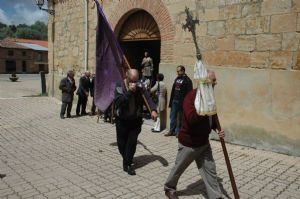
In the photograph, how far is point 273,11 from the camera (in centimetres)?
679

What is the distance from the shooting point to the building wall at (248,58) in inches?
260

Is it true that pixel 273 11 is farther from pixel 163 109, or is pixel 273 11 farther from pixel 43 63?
pixel 43 63

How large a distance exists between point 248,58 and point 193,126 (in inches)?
142

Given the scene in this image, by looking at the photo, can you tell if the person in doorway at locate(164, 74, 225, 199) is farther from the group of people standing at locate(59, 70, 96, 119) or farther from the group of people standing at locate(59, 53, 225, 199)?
the group of people standing at locate(59, 70, 96, 119)

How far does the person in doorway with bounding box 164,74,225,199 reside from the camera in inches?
168

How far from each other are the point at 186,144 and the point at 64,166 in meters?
2.69

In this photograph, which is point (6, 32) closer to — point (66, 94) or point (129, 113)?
point (66, 94)

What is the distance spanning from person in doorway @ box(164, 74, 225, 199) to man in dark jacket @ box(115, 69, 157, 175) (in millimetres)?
1260

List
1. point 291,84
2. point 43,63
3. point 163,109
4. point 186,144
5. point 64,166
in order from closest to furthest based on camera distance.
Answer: point 186,144, point 64,166, point 291,84, point 163,109, point 43,63

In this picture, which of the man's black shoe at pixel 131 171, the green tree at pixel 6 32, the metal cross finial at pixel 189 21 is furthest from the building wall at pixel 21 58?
the man's black shoe at pixel 131 171

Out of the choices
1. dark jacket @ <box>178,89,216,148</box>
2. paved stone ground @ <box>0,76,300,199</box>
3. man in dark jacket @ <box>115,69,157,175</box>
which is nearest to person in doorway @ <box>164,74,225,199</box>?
dark jacket @ <box>178,89,216,148</box>

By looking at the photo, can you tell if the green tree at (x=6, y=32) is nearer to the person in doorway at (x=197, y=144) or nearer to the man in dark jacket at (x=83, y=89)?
the man in dark jacket at (x=83, y=89)

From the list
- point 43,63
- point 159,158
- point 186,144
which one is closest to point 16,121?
point 159,158

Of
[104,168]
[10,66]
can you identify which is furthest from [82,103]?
[10,66]
